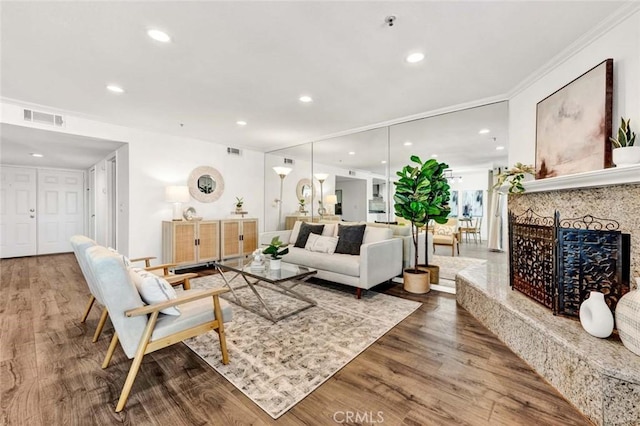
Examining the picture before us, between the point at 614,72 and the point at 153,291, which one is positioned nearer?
the point at 153,291

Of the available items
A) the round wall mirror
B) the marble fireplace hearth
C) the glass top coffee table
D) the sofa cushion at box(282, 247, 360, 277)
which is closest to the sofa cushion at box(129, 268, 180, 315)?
the glass top coffee table

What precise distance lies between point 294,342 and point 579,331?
2.01 meters

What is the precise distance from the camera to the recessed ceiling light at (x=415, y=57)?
234cm

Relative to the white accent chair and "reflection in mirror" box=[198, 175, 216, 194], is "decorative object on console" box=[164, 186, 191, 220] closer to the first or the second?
"reflection in mirror" box=[198, 175, 216, 194]

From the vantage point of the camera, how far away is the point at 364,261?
10.8 feet

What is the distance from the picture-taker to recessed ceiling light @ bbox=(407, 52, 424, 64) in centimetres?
234

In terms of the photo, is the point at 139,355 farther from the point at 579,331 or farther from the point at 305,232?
the point at 305,232

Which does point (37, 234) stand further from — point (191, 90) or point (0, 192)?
point (191, 90)

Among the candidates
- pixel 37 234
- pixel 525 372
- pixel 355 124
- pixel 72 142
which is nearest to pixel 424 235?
pixel 355 124

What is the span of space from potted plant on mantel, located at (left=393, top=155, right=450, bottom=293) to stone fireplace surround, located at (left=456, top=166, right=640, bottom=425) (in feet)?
3.12

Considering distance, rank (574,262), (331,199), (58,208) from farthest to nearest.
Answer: (58,208), (331,199), (574,262)

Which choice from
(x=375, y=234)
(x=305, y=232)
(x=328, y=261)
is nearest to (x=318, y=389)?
(x=328, y=261)

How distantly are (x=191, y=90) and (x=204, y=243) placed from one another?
8.90 ft

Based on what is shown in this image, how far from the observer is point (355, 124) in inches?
172
